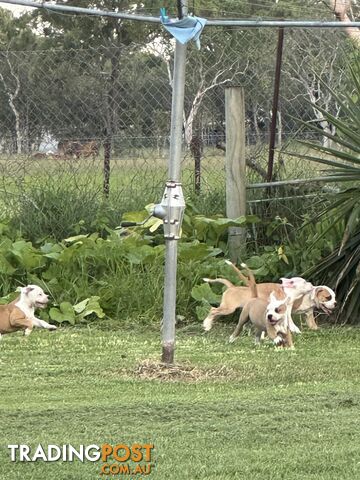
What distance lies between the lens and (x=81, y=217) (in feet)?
34.9

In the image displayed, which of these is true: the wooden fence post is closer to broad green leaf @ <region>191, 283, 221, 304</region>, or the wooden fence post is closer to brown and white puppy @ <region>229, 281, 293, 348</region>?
broad green leaf @ <region>191, 283, 221, 304</region>

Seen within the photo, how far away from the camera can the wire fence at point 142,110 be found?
36.2 feet

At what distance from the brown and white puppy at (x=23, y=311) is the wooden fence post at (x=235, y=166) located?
6.63 feet

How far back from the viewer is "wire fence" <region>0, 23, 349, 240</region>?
11031 millimetres

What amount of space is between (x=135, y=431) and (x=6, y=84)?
747 centimetres

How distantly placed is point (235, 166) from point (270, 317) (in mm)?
2557

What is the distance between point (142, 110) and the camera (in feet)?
38.3

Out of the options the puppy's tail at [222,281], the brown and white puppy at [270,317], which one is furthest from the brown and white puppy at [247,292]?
the brown and white puppy at [270,317]

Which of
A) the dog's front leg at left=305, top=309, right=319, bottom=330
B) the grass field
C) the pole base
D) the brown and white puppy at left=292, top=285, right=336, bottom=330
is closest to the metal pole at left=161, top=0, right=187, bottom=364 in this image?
the pole base

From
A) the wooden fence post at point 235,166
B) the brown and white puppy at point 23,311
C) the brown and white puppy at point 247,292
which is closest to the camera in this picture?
the brown and white puppy at point 247,292

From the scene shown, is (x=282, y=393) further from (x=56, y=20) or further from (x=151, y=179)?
(x=56, y=20)

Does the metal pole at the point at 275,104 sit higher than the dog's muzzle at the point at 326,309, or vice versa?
the metal pole at the point at 275,104

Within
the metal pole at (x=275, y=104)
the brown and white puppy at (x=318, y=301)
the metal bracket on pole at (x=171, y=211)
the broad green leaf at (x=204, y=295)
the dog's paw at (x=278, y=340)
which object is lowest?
the dog's paw at (x=278, y=340)

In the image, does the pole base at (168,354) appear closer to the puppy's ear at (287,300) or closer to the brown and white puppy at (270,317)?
the brown and white puppy at (270,317)
